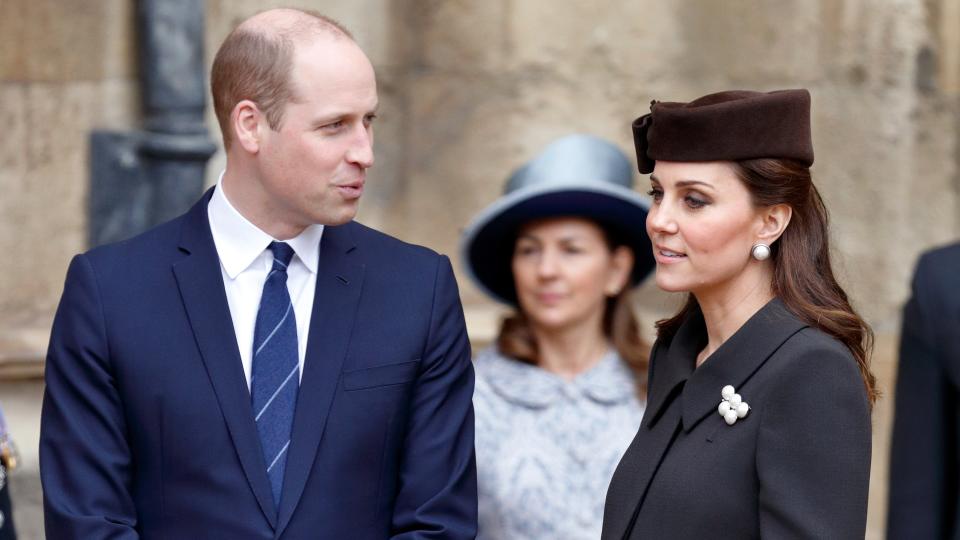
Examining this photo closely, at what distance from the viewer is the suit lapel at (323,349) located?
9.43ft

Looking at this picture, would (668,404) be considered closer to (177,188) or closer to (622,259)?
(622,259)

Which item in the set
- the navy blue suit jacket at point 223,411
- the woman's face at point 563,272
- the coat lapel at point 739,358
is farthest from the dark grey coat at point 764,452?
the woman's face at point 563,272

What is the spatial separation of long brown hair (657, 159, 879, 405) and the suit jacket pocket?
27.8 inches

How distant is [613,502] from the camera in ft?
9.05

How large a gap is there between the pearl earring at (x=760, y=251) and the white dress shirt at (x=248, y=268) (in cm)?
84

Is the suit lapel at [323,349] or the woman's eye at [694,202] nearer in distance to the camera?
the woman's eye at [694,202]

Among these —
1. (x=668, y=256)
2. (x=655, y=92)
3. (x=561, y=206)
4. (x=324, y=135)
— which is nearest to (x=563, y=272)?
(x=561, y=206)

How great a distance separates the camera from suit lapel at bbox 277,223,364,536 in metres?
2.88

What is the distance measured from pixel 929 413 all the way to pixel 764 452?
149 centimetres

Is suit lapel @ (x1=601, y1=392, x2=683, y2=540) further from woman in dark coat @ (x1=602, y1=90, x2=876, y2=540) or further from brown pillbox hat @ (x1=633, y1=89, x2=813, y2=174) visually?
brown pillbox hat @ (x1=633, y1=89, x2=813, y2=174)

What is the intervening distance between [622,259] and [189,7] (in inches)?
63.8

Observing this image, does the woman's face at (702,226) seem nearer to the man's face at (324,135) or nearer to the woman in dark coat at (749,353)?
the woman in dark coat at (749,353)

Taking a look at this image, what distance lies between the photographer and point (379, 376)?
2.97 m

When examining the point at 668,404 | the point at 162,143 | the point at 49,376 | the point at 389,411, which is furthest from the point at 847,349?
the point at 162,143
